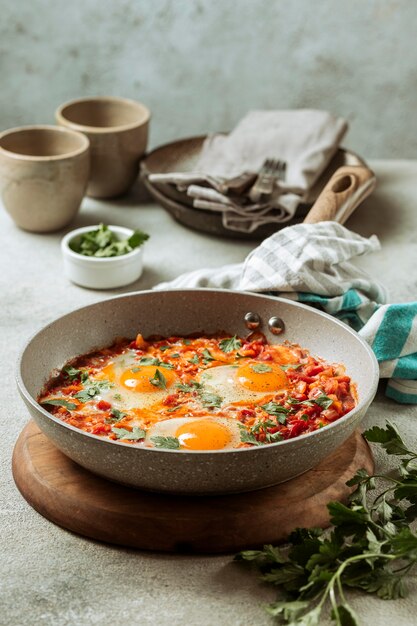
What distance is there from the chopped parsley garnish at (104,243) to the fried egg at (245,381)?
944mm

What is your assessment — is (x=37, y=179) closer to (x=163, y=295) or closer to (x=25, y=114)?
(x=163, y=295)

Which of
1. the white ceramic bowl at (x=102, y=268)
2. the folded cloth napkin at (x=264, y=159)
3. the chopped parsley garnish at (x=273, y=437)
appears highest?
the chopped parsley garnish at (x=273, y=437)

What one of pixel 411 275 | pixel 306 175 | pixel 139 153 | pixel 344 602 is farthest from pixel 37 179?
pixel 344 602

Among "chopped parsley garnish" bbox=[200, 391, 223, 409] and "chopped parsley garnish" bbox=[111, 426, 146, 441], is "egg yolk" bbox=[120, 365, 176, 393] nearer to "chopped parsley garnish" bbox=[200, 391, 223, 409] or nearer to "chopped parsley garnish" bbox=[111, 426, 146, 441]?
"chopped parsley garnish" bbox=[200, 391, 223, 409]

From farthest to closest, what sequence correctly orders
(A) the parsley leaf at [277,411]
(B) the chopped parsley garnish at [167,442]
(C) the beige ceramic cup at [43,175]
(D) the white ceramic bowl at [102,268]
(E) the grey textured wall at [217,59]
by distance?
1. (E) the grey textured wall at [217,59]
2. (C) the beige ceramic cup at [43,175]
3. (D) the white ceramic bowl at [102,268]
4. (A) the parsley leaf at [277,411]
5. (B) the chopped parsley garnish at [167,442]

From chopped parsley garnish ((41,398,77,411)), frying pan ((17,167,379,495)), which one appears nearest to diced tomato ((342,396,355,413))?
frying pan ((17,167,379,495))

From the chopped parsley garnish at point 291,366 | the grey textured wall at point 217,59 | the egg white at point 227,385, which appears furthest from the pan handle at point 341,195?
the grey textured wall at point 217,59

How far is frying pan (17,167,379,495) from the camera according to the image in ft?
5.84

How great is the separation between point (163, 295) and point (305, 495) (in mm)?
745

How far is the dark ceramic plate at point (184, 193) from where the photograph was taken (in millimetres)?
3373

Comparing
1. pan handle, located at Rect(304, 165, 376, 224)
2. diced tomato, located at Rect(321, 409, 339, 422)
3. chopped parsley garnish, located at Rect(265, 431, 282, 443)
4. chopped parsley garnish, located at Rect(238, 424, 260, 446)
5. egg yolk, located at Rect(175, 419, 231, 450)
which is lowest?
egg yolk, located at Rect(175, 419, 231, 450)

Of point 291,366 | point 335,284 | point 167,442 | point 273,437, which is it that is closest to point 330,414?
point 273,437

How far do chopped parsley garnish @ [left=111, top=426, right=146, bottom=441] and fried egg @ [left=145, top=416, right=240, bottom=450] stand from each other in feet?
0.05

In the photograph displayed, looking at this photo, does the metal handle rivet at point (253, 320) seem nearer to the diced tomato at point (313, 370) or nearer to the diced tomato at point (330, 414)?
the diced tomato at point (313, 370)
